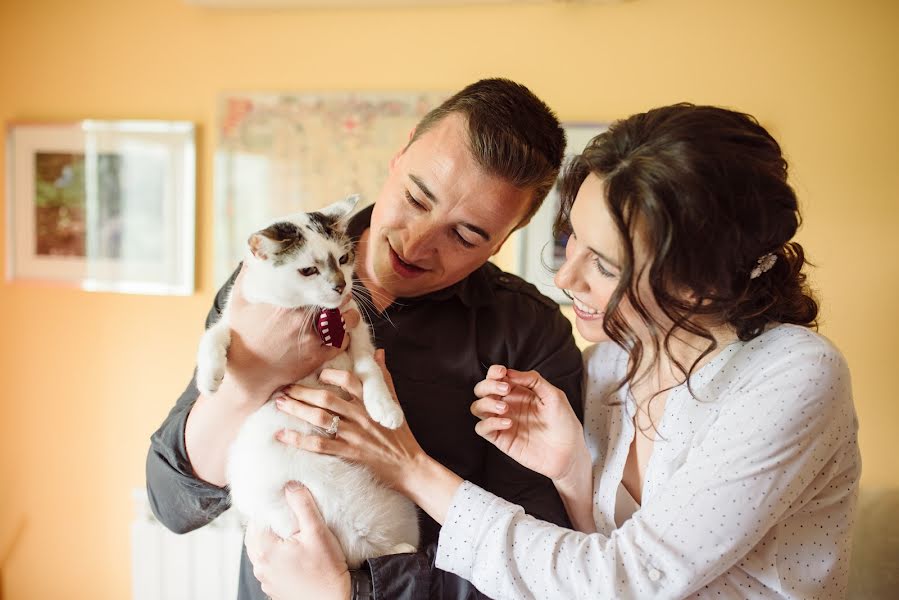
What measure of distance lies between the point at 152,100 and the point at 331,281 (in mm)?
1843

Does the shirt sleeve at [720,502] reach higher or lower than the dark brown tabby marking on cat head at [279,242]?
lower

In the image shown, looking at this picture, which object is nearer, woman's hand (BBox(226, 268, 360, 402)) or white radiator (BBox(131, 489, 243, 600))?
woman's hand (BBox(226, 268, 360, 402))

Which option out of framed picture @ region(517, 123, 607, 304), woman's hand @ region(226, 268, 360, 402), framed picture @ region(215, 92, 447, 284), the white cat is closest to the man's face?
the white cat

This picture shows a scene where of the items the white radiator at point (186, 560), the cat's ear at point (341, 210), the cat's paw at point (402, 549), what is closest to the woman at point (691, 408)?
the cat's paw at point (402, 549)

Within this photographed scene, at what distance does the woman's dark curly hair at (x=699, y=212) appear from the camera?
92 cm

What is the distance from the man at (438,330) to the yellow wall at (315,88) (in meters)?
1.18

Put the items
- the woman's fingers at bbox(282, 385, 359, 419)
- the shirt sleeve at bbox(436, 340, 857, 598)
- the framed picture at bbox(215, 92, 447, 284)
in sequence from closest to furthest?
the shirt sleeve at bbox(436, 340, 857, 598)
the woman's fingers at bbox(282, 385, 359, 419)
the framed picture at bbox(215, 92, 447, 284)

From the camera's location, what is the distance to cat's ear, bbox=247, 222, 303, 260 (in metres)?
1.11

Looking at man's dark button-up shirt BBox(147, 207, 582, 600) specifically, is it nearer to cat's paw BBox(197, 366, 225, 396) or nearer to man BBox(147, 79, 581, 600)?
man BBox(147, 79, 581, 600)

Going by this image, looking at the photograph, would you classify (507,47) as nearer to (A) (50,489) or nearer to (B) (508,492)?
(B) (508,492)

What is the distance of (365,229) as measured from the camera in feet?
4.74

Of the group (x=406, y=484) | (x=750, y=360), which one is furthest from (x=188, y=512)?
(x=750, y=360)

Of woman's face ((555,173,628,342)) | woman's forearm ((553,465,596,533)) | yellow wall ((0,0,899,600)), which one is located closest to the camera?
woman's face ((555,173,628,342))

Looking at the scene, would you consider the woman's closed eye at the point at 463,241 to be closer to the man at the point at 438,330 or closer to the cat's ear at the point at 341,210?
the man at the point at 438,330
